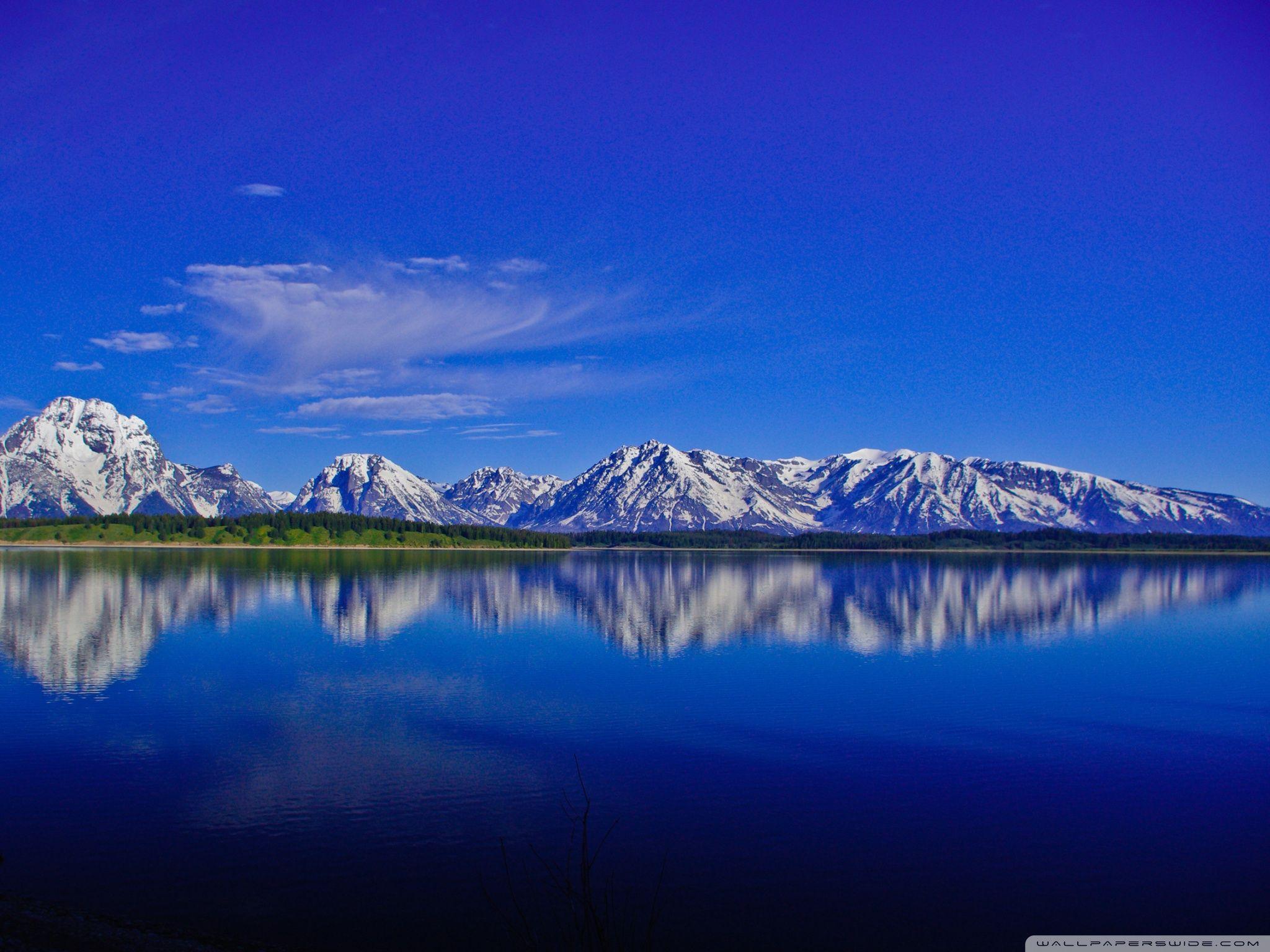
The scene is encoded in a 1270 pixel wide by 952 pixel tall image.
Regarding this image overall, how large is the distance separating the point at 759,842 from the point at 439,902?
7.33m

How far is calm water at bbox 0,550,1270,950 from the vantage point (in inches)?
646

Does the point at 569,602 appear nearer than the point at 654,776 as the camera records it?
No

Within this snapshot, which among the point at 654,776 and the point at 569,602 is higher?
the point at 654,776

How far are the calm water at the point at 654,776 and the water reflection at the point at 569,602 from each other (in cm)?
97

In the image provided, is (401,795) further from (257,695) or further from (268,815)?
(257,695)

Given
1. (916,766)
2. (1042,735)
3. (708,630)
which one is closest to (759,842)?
(916,766)

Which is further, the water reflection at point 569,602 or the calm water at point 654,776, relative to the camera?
the water reflection at point 569,602

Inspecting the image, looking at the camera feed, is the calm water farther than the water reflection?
No

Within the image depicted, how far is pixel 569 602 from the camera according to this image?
83.2m

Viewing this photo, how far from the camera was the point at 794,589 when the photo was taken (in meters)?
104

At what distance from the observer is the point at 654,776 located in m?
24.6

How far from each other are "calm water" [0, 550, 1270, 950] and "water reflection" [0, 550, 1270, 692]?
0.97 m

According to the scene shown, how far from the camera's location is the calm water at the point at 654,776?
16406mm

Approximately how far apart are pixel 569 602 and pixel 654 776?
5911 centimetres
